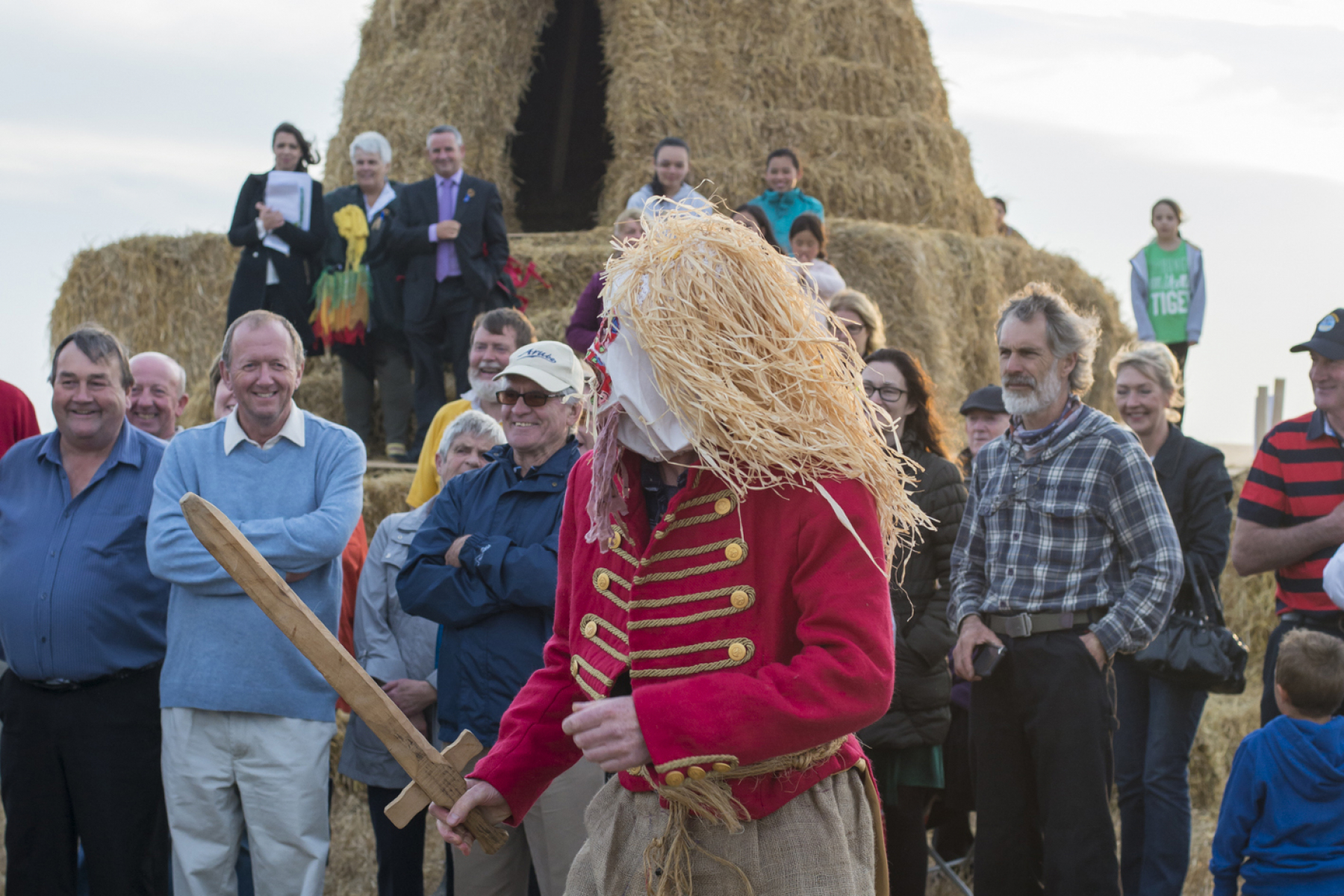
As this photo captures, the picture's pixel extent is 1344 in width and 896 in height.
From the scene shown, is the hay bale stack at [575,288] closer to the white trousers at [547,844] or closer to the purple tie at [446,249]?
the purple tie at [446,249]

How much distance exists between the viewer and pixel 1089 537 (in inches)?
153

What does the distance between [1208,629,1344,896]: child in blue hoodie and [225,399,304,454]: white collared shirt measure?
122 inches

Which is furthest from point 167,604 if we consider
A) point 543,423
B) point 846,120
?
point 846,120

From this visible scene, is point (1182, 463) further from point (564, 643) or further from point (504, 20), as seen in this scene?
point (504, 20)

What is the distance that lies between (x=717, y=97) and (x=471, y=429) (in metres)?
7.31

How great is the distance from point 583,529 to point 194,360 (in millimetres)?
9044

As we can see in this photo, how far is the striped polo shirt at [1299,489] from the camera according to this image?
14.5ft

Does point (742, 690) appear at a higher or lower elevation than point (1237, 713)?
higher

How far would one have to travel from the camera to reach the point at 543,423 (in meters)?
3.88

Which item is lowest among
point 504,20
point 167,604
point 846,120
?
point 167,604

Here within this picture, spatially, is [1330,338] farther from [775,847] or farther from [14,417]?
[14,417]

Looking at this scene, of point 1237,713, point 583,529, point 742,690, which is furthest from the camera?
point 1237,713

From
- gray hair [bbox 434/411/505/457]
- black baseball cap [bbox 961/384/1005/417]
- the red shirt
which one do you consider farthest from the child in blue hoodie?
the red shirt

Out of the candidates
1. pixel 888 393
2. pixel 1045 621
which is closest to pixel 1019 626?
pixel 1045 621
